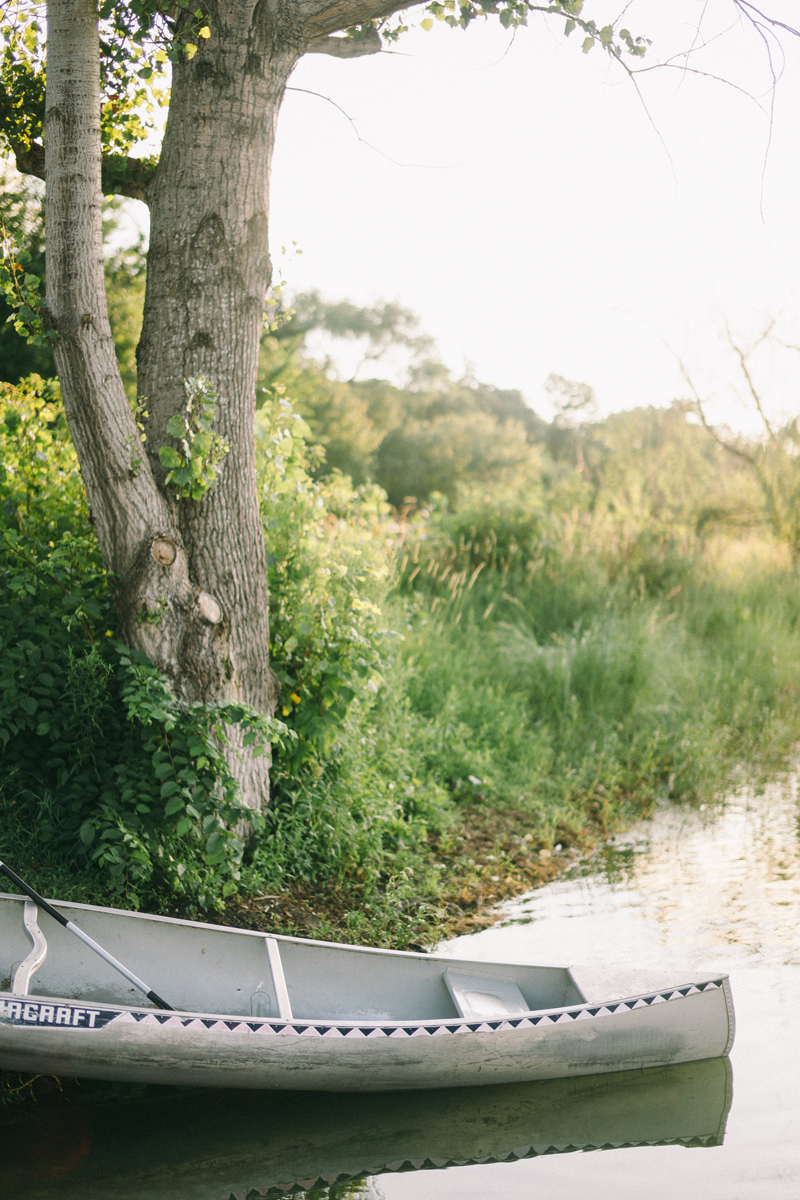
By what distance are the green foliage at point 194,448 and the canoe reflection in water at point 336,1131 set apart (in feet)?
8.86

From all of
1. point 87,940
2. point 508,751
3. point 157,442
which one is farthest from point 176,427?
point 508,751

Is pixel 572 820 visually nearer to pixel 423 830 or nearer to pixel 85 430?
pixel 423 830

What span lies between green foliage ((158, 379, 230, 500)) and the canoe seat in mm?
2564

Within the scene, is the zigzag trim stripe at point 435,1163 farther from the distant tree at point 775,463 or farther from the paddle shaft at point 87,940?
the distant tree at point 775,463

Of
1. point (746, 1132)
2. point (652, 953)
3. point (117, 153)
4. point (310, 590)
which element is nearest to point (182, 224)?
point (117, 153)

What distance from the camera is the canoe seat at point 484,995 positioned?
151 inches

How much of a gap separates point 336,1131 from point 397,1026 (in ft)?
1.56

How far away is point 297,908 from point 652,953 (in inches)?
73.3

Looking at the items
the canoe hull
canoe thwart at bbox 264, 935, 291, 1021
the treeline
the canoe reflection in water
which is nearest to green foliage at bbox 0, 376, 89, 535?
the treeline

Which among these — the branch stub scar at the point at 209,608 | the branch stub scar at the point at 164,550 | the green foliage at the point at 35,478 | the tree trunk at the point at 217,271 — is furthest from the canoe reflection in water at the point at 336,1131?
the green foliage at the point at 35,478

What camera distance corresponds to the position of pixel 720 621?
9656mm

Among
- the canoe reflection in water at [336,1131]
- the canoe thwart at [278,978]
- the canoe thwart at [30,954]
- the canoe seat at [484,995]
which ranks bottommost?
the canoe reflection in water at [336,1131]

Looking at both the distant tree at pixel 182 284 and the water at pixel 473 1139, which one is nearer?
the water at pixel 473 1139

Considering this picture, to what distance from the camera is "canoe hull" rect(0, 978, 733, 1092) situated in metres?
3.16
